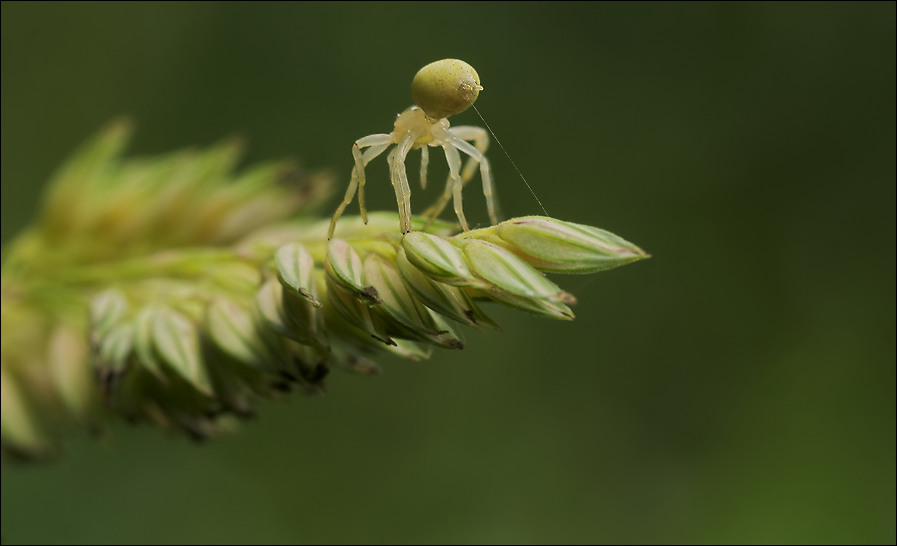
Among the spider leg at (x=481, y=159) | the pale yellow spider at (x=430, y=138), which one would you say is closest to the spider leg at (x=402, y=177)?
the pale yellow spider at (x=430, y=138)

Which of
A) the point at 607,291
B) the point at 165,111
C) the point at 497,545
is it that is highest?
the point at 165,111

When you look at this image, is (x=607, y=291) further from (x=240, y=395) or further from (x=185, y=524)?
(x=240, y=395)

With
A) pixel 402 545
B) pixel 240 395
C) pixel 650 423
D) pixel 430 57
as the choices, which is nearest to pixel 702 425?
pixel 650 423

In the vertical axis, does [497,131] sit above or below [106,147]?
above

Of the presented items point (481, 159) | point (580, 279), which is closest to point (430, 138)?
point (481, 159)

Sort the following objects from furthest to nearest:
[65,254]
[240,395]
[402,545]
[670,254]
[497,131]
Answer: [670,254]
[497,131]
[402,545]
[65,254]
[240,395]

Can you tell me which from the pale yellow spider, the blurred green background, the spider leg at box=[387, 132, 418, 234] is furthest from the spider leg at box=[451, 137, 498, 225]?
the blurred green background

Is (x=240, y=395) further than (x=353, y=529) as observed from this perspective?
No
